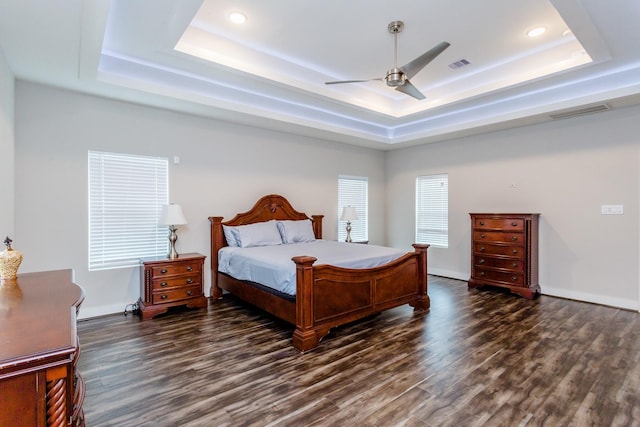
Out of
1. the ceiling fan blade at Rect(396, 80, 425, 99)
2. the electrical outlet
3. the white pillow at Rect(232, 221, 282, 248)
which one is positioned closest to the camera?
the ceiling fan blade at Rect(396, 80, 425, 99)

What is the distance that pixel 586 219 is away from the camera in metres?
4.55

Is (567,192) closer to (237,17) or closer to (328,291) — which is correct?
(328,291)

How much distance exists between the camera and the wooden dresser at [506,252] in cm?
473

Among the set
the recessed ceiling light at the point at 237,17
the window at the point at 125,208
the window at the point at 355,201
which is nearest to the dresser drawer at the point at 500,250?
the window at the point at 355,201

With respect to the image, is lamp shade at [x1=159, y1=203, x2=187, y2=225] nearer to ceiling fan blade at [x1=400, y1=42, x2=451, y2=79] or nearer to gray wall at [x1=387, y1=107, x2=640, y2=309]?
ceiling fan blade at [x1=400, y1=42, x2=451, y2=79]

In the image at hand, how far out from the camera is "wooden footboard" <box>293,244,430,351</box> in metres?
3.08

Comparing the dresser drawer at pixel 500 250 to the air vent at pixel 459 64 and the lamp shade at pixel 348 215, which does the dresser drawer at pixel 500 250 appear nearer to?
the lamp shade at pixel 348 215

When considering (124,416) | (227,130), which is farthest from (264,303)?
(227,130)

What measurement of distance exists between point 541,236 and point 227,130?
499 centimetres

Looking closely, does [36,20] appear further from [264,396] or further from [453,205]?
[453,205]

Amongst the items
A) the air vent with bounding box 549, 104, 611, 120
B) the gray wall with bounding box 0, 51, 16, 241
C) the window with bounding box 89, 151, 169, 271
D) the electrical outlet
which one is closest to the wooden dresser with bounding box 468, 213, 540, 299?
the electrical outlet

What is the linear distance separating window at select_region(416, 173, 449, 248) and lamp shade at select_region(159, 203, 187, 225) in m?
4.52

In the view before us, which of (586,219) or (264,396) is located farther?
(586,219)

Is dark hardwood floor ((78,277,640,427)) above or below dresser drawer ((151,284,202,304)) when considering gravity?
below
